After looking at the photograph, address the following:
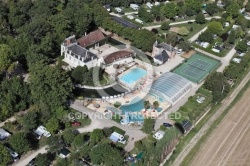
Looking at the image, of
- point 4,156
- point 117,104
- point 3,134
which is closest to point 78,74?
point 117,104

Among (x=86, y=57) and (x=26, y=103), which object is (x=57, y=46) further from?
(x=26, y=103)

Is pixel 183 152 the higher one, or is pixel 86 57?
pixel 86 57

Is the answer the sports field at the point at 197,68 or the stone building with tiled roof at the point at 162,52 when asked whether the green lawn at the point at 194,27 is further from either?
the stone building with tiled roof at the point at 162,52

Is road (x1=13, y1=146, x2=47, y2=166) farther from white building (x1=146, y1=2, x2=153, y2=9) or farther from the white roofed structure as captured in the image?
white building (x1=146, y1=2, x2=153, y2=9)

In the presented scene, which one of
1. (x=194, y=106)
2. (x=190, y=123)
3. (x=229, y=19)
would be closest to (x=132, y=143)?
(x=190, y=123)

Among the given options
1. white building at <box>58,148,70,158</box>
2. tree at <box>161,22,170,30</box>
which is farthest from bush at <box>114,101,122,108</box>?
tree at <box>161,22,170,30</box>
